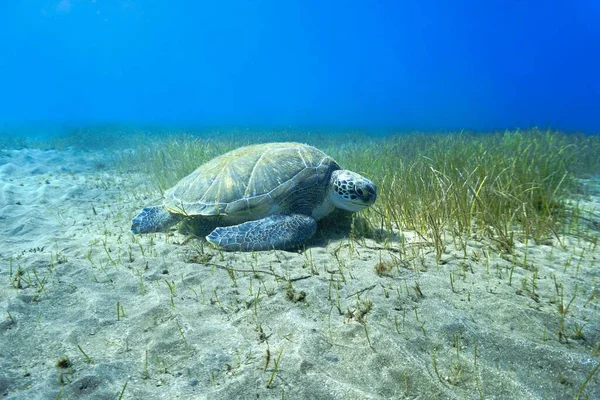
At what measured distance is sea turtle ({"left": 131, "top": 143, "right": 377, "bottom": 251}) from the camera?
450 centimetres

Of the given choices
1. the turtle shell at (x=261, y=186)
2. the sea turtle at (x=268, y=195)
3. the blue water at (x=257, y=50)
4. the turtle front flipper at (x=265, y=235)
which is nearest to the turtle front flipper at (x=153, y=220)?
the sea turtle at (x=268, y=195)

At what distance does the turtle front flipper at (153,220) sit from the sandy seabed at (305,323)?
36.8 inches

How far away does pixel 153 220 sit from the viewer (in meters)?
5.37

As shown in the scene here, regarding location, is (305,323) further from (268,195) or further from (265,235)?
(268,195)

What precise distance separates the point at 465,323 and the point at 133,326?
2.65 metres

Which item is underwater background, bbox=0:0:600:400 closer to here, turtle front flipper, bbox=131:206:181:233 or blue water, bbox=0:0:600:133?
turtle front flipper, bbox=131:206:181:233

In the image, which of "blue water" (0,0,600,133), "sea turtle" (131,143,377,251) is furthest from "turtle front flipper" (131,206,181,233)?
"blue water" (0,0,600,133)

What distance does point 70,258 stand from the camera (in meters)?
4.03

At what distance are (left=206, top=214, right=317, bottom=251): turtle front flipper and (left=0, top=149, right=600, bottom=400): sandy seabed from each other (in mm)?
207

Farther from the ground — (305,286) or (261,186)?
(261,186)

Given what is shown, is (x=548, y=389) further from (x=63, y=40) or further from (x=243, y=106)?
(x=63, y=40)

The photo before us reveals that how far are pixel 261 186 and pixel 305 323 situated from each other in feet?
9.04

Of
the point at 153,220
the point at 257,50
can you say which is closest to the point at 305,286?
the point at 153,220

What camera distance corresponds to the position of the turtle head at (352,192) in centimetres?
463
